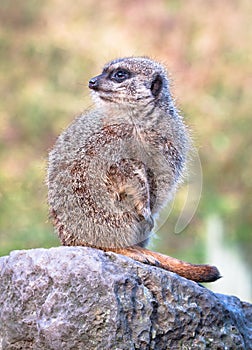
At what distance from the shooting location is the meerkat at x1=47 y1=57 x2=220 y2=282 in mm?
2930

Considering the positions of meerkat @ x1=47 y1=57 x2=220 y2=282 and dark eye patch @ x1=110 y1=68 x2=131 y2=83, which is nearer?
meerkat @ x1=47 y1=57 x2=220 y2=282

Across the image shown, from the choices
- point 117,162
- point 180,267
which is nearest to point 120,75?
point 117,162

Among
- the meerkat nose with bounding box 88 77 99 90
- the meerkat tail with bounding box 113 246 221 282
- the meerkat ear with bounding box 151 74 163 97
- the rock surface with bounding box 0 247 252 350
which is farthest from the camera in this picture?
the meerkat ear with bounding box 151 74 163 97

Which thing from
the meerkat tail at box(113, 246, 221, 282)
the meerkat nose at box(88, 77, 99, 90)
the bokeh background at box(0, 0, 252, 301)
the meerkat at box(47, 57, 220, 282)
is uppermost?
the bokeh background at box(0, 0, 252, 301)

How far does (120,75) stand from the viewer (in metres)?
3.12

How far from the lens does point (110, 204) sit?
9.62ft

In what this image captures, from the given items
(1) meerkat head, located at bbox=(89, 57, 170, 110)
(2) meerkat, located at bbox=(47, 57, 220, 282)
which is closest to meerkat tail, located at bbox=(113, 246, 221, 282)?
(2) meerkat, located at bbox=(47, 57, 220, 282)

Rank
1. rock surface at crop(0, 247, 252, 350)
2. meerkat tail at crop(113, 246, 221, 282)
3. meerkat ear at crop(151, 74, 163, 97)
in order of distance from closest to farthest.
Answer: rock surface at crop(0, 247, 252, 350) → meerkat tail at crop(113, 246, 221, 282) → meerkat ear at crop(151, 74, 163, 97)

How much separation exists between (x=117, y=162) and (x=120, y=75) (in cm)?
34

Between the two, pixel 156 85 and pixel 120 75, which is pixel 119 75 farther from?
pixel 156 85

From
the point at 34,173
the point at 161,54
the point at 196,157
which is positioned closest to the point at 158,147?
the point at 196,157

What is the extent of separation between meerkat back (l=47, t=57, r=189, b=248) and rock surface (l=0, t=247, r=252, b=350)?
20 cm

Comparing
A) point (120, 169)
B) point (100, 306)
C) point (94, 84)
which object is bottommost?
point (100, 306)

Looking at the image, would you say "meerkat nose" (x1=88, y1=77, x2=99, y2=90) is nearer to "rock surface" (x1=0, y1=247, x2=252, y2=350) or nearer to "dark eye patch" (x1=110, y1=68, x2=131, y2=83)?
"dark eye patch" (x1=110, y1=68, x2=131, y2=83)
